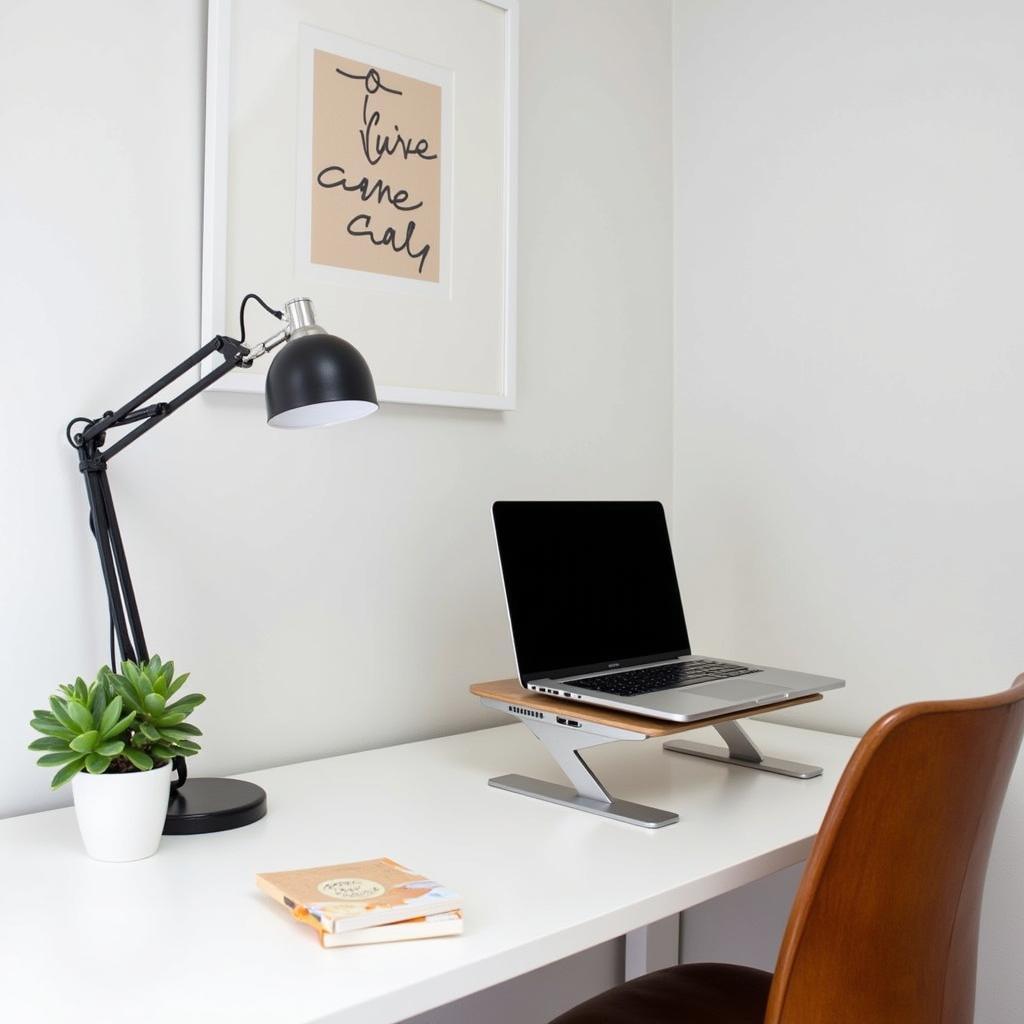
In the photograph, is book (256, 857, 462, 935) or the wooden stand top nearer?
book (256, 857, 462, 935)

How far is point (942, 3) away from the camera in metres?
1.50

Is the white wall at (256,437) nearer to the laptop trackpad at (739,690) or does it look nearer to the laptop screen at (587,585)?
the laptop screen at (587,585)

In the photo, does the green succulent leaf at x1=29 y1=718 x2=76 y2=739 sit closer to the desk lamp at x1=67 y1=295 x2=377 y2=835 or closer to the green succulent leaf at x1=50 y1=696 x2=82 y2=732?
the green succulent leaf at x1=50 y1=696 x2=82 y2=732

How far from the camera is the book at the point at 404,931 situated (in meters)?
0.78

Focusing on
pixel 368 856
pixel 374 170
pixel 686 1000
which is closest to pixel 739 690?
pixel 686 1000

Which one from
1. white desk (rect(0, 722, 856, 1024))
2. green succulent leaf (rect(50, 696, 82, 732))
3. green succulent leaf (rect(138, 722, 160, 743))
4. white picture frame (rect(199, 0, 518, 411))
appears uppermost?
white picture frame (rect(199, 0, 518, 411))

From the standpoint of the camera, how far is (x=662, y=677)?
132 centimetres

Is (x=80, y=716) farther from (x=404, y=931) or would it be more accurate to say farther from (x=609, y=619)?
(x=609, y=619)

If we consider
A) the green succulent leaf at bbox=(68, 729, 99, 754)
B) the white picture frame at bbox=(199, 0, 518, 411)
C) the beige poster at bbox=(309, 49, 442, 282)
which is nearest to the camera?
the green succulent leaf at bbox=(68, 729, 99, 754)

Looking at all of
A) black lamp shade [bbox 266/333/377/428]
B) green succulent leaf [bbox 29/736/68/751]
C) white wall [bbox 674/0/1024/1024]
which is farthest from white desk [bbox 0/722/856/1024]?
black lamp shade [bbox 266/333/377/428]

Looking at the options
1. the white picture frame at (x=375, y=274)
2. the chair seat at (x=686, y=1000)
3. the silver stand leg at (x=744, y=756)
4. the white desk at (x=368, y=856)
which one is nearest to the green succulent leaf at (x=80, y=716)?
the white desk at (x=368, y=856)

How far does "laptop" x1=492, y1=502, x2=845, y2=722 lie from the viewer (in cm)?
122

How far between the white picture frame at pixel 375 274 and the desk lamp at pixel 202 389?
→ 0.67 feet

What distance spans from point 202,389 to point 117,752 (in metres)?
0.39
